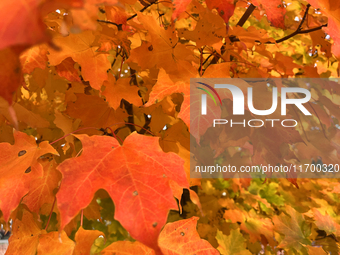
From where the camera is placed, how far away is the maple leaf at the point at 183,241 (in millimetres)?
550

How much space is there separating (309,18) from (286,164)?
1.98 feet

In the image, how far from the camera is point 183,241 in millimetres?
565

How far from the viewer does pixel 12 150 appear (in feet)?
1.79

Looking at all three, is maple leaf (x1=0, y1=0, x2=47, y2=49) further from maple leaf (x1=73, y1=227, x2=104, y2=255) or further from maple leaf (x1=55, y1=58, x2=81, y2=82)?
maple leaf (x1=55, y1=58, x2=81, y2=82)

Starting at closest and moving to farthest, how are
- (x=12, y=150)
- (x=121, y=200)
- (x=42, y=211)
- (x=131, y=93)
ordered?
(x=121, y=200)
(x=12, y=150)
(x=131, y=93)
(x=42, y=211)

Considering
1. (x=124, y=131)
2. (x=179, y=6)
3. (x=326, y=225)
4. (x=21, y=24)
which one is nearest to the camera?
(x=21, y=24)

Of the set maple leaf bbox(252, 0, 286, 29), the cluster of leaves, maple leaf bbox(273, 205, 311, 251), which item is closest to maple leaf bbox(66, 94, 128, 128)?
the cluster of leaves

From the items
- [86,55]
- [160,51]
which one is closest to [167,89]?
[160,51]

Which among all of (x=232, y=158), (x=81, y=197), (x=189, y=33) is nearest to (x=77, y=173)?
(x=81, y=197)

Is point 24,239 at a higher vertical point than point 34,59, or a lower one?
lower

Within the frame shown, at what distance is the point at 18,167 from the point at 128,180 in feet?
0.95

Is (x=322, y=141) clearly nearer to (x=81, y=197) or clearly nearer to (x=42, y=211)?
(x=81, y=197)

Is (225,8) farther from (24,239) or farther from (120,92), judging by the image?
(24,239)

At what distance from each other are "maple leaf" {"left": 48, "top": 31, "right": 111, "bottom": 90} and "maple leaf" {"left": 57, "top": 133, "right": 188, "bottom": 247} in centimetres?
25
